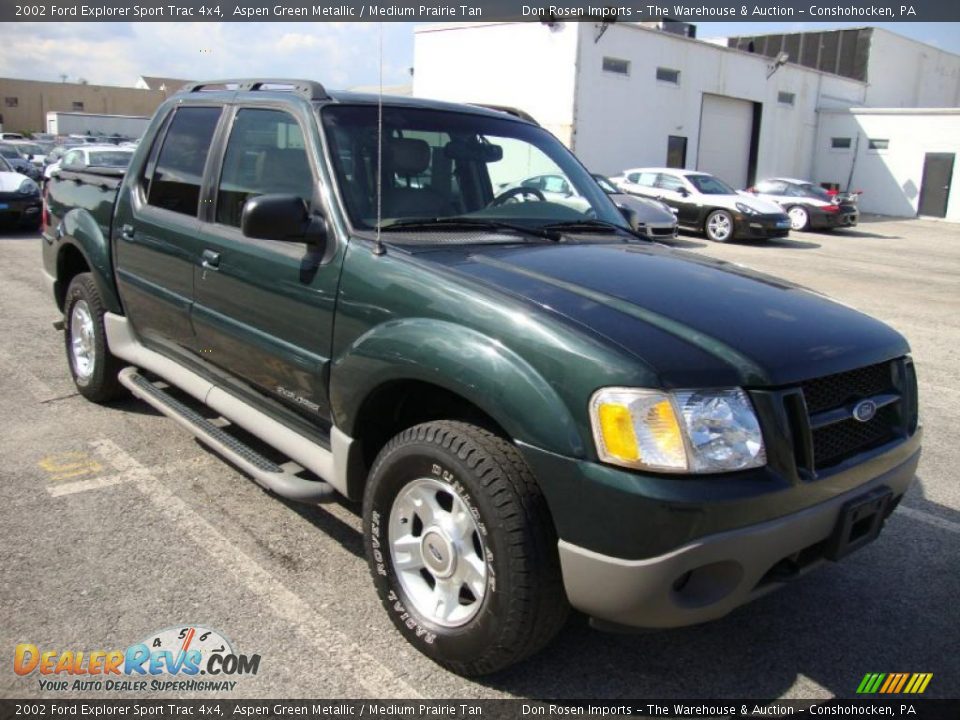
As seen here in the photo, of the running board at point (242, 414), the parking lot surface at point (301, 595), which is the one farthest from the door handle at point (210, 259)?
the parking lot surface at point (301, 595)

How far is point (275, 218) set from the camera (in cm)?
298

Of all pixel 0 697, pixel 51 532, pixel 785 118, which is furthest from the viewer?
pixel 785 118

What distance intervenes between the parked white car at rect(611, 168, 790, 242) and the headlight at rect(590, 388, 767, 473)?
16.7 metres

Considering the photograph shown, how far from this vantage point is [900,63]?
43.7 metres

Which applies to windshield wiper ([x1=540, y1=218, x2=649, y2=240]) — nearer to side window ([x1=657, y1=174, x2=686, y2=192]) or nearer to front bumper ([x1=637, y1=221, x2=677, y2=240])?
front bumper ([x1=637, y1=221, x2=677, y2=240])

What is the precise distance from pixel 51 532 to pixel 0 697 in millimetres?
1192

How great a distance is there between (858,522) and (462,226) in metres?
1.89

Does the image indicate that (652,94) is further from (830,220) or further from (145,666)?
(145,666)

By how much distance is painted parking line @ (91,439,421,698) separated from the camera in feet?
8.87

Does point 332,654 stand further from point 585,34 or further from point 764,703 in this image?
point 585,34

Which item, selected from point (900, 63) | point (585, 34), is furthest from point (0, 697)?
point (900, 63)

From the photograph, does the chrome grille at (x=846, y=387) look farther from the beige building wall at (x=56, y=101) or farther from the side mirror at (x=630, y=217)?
the beige building wall at (x=56, y=101)

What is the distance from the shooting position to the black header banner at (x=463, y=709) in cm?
254

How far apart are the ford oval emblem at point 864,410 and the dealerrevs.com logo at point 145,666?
220 cm
